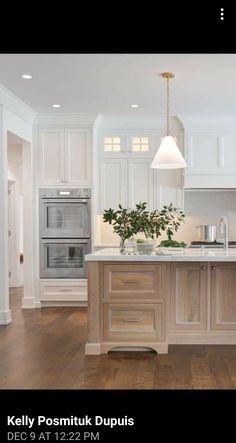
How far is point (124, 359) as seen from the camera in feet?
12.7

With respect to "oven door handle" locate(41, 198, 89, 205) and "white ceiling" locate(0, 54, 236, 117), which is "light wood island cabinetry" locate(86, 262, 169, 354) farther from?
"oven door handle" locate(41, 198, 89, 205)

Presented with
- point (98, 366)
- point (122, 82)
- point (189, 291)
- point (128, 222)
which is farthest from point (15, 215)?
point (98, 366)

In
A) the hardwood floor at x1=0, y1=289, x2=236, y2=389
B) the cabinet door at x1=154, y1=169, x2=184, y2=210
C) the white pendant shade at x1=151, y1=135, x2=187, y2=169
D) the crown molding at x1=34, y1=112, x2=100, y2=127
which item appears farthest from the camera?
the cabinet door at x1=154, y1=169, x2=184, y2=210

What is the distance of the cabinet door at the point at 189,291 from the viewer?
164 inches

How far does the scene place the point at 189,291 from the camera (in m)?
4.19

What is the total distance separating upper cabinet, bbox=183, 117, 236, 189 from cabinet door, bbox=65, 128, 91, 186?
54.9 inches

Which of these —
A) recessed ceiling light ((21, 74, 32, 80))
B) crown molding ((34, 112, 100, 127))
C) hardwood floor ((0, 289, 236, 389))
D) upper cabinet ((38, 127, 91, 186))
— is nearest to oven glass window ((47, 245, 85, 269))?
upper cabinet ((38, 127, 91, 186))

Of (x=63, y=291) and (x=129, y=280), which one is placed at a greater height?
(x=129, y=280)

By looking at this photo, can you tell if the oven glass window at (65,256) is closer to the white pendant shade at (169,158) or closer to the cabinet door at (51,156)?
the cabinet door at (51,156)

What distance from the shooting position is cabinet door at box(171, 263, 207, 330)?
418 centimetres

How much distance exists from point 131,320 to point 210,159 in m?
3.18

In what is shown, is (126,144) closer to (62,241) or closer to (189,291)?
(62,241)

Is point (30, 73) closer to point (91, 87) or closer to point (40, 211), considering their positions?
point (91, 87)
